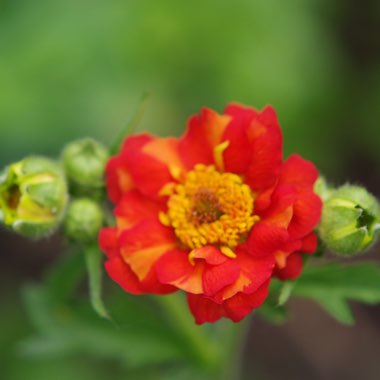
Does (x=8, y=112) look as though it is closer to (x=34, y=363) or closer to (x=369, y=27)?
(x=34, y=363)

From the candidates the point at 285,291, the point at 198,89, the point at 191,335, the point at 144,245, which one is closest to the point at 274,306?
the point at 285,291

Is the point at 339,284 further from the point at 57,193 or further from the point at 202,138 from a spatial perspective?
the point at 57,193

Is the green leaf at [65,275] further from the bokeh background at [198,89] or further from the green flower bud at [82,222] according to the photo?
the bokeh background at [198,89]

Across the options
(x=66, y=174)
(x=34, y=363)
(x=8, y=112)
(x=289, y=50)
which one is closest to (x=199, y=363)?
(x=66, y=174)

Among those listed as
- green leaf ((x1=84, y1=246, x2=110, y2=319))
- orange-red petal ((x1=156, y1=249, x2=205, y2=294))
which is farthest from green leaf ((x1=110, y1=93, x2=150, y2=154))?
orange-red petal ((x1=156, y1=249, x2=205, y2=294))

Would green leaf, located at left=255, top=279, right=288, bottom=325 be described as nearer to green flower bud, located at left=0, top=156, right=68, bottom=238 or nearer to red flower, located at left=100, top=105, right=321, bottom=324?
red flower, located at left=100, top=105, right=321, bottom=324
